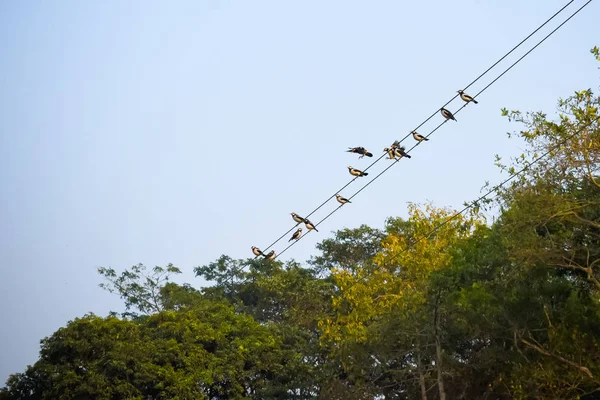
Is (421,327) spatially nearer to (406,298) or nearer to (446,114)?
(406,298)

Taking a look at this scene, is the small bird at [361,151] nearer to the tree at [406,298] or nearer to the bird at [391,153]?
the bird at [391,153]

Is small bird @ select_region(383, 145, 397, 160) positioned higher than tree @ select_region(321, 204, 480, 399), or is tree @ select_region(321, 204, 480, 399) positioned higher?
small bird @ select_region(383, 145, 397, 160)

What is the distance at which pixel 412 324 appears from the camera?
19328 millimetres

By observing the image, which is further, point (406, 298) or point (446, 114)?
point (406, 298)

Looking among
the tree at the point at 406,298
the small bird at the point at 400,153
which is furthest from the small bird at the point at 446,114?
the tree at the point at 406,298

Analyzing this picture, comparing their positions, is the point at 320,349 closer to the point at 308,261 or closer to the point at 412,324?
the point at 412,324

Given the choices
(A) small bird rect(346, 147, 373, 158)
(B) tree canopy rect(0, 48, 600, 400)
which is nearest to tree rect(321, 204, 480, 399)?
(B) tree canopy rect(0, 48, 600, 400)

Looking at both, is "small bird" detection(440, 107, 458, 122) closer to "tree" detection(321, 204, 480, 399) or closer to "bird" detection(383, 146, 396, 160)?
"bird" detection(383, 146, 396, 160)

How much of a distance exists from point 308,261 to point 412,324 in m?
16.8

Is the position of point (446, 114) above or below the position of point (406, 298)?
above

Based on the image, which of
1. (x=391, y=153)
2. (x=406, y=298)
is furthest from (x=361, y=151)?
(x=406, y=298)

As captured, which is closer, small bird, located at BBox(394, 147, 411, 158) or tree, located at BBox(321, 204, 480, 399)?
small bird, located at BBox(394, 147, 411, 158)

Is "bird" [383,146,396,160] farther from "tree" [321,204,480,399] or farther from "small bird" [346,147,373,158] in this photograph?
"tree" [321,204,480,399]

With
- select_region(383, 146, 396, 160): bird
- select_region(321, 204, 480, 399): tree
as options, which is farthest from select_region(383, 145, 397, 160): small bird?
select_region(321, 204, 480, 399): tree
